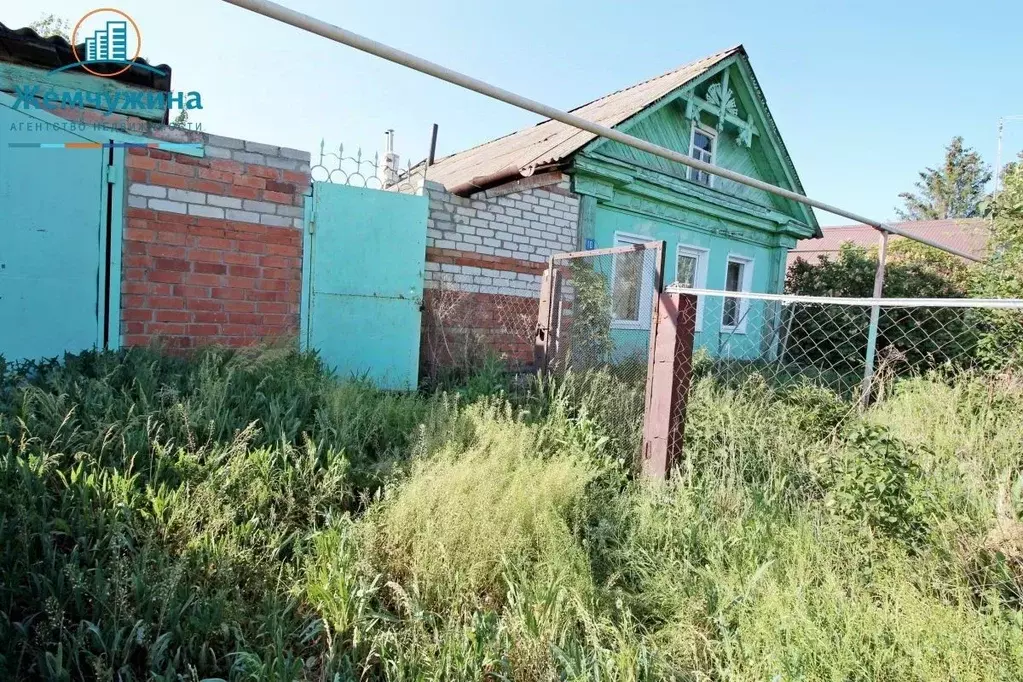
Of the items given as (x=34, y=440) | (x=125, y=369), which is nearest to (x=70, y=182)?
(x=125, y=369)

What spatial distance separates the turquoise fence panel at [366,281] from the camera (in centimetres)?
470

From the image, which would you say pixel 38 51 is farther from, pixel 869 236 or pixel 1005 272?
pixel 869 236

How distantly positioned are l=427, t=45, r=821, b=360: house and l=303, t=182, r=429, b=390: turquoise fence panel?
1.19 ft

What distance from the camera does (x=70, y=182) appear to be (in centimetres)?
379

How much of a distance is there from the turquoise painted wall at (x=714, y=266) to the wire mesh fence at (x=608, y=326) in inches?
16.1

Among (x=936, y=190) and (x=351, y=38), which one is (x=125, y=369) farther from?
(x=936, y=190)

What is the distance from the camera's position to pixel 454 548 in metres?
2.18

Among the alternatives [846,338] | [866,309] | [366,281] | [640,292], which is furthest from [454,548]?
[866,309]

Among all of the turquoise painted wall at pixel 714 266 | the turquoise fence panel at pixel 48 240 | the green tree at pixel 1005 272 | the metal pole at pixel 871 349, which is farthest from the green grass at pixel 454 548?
the turquoise painted wall at pixel 714 266

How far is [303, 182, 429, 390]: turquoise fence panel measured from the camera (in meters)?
4.70

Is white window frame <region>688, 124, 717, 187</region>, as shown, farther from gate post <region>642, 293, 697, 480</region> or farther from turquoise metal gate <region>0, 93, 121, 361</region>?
turquoise metal gate <region>0, 93, 121, 361</region>

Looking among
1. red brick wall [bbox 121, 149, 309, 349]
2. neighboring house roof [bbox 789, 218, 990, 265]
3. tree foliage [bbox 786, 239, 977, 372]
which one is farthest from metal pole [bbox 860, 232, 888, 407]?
neighboring house roof [bbox 789, 218, 990, 265]

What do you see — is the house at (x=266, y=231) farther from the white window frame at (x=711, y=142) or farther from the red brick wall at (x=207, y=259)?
the white window frame at (x=711, y=142)

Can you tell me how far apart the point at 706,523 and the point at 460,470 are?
3.85ft
